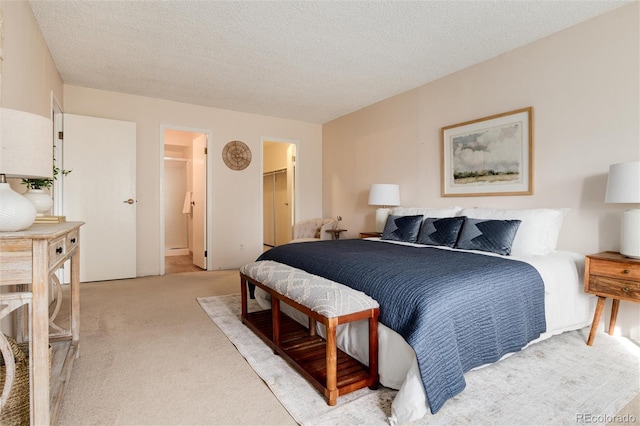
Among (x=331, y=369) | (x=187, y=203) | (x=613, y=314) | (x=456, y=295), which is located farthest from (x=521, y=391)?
(x=187, y=203)

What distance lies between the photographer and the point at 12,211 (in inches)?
49.2

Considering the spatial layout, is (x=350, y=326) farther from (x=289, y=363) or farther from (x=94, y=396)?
(x=94, y=396)

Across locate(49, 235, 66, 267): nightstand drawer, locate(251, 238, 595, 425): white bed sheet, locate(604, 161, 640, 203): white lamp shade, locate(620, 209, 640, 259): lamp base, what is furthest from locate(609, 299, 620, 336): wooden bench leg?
locate(49, 235, 66, 267): nightstand drawer

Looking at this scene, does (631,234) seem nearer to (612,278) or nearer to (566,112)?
(612,278)

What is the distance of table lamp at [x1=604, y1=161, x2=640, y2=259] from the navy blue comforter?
599 millimetres

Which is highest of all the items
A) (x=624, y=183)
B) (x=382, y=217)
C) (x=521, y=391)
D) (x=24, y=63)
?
(x=24, y=63)

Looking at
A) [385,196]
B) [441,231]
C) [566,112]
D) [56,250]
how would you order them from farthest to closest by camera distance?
1. [385,196]
2. [441,231]
3. [566,112]
4. [56,250]

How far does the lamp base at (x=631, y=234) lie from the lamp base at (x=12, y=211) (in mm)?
3222

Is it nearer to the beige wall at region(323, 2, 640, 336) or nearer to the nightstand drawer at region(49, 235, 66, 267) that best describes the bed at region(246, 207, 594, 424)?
the beige wall at region(323, 2, 640, 336)

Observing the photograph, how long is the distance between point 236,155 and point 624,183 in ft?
14.7

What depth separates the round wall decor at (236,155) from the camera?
5.05 metres

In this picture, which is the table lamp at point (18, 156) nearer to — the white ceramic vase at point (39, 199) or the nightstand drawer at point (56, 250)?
the nightstand drawer at point (56, 250)

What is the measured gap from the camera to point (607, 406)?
159 centimetres

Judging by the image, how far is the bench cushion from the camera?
1.65 m
